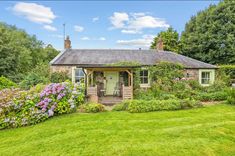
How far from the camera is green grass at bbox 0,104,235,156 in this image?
16.0 feet

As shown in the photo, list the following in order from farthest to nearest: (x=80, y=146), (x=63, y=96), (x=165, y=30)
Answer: (x=165, y=30)
(x=63, y=96)
(x=80, y=146)

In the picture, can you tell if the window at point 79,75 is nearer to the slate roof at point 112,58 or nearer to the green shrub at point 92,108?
the slate roof at point 112,58

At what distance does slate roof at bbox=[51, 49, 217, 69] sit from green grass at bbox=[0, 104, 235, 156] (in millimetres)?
7610

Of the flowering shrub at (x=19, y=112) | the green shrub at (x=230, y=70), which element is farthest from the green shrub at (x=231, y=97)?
the flowering shrub at (x=19, y=112)

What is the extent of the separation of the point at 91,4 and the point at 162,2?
6785 mm

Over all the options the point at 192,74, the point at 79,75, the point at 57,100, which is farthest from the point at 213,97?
the point at 79,75

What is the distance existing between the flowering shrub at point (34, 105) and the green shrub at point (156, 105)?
3.26 m

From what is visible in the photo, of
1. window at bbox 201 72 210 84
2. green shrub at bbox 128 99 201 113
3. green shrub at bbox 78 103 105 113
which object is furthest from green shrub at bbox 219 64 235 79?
green shrub at bbox 78 103 105 113

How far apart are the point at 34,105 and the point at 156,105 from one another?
6399 mm

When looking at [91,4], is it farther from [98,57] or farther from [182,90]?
[182,90]

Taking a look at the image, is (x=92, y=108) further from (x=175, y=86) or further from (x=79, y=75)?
(x=175, y=86)

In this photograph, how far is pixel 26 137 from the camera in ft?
20.1

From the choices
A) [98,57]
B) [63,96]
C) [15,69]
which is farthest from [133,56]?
[15,69]

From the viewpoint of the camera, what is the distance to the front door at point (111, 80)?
596 inches
